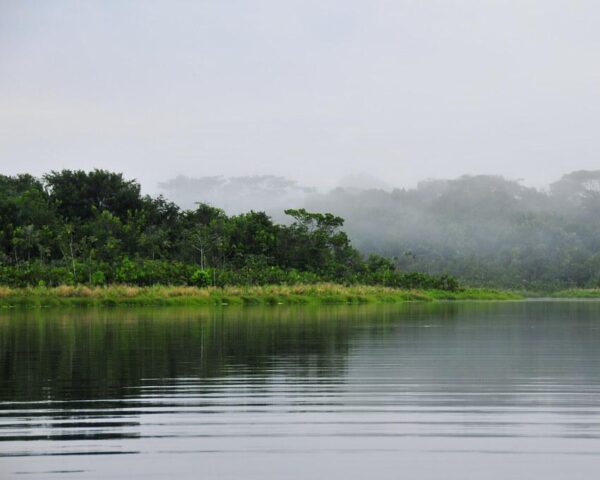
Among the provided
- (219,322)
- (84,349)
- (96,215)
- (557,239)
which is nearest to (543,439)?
(84,349)

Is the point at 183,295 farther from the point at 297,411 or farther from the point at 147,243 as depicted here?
the point at 297,411

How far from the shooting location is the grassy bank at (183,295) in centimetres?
3859

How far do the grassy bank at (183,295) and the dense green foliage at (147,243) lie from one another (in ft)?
7.05

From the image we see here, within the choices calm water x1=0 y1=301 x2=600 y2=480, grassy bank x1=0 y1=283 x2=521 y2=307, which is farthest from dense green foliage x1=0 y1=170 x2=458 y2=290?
calm water x1=0 y1=301 x2=600 y2=480

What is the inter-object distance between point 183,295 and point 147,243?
1506 cm

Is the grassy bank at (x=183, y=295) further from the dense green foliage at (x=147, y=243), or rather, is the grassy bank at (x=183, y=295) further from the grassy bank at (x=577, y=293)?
the grassy bank at (x=577, y=293)

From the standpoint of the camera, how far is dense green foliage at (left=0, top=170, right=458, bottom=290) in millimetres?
46250

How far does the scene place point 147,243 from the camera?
56.5 m

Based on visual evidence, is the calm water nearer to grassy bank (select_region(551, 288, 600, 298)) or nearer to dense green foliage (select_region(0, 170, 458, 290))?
dense green foliage (select_region(0, 170, 458, 290))

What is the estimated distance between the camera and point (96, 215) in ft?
197

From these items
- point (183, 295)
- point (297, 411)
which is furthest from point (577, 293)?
point (297, 411)

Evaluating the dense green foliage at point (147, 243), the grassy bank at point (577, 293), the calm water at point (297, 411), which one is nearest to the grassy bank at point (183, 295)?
the dense green foliage at point (147, 243)

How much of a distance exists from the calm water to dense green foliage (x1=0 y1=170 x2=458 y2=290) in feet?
100

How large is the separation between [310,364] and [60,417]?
531 cm
